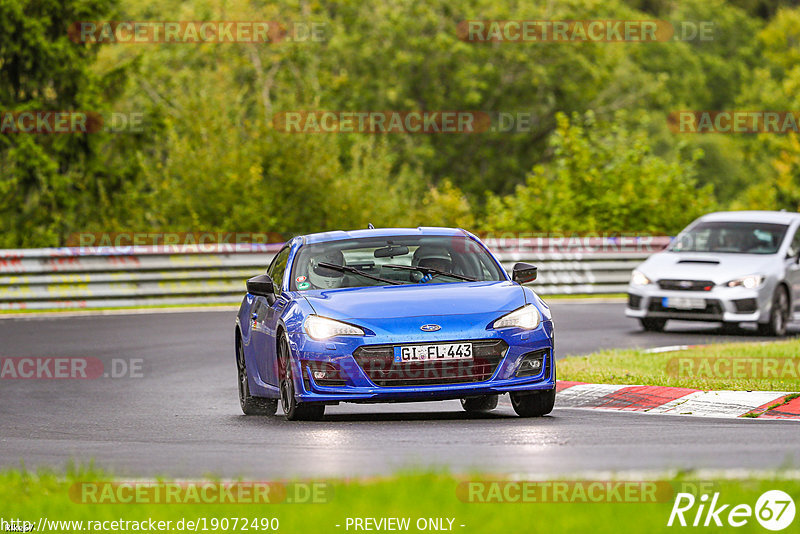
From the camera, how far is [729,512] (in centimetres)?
687

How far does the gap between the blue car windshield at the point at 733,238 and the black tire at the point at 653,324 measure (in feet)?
3.80

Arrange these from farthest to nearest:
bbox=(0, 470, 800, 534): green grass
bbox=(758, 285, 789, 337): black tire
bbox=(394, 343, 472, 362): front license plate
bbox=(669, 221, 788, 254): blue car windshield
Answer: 1. bbox=(669, 221, 788, 254): blue car windshield
2. bbox=(758, 285, 789, 337): black tire
3. bbox=(394, 343, 472, 362): front license plate
4. bbox=(0, 470, 800, 534): green grass

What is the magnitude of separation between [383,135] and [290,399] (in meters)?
46.0

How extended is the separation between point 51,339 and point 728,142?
68.5m

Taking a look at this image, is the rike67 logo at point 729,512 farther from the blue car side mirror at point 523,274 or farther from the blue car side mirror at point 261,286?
the blue car side mirror at point 261,286

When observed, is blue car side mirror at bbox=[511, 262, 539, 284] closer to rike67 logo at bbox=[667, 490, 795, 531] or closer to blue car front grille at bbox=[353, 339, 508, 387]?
blue car front grille at bbox=[353, 339, 508, 387]

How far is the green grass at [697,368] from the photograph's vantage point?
1393 cm

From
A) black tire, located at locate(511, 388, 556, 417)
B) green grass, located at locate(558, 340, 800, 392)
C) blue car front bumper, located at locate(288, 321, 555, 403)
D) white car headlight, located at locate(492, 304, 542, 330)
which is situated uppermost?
white car headlight, located at locate(492, 304, 542, 330)

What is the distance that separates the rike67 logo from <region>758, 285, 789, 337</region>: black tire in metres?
14.3

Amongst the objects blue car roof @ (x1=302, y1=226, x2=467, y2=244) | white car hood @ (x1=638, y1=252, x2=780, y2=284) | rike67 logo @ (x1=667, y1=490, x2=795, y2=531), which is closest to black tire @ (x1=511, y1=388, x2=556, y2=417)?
blue car roof @ (x1=302, y1=226, x2=467, y2=244)

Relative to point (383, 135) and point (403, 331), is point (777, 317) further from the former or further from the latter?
point (383, 135)

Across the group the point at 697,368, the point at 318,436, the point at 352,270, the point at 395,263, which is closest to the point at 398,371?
the point at 318,436

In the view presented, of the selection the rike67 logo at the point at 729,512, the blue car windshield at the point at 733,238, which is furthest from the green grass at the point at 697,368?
the rike67 logo at the point at 729,512

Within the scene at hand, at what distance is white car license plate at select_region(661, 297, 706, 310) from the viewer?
68.4 ft
